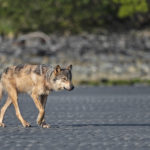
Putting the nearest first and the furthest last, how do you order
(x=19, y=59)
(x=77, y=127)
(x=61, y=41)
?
(x=77, y=127), (x=19, y=59), (x=61, y=41)

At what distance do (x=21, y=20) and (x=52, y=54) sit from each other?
5960mm

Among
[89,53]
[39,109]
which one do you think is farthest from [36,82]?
[89,53]

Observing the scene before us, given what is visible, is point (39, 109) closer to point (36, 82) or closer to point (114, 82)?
point (36, 82)

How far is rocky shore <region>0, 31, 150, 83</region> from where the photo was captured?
4081 cm

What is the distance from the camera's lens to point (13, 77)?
15.3 m

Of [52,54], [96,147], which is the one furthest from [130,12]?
[96,147]

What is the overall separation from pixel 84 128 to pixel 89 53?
30973 mm

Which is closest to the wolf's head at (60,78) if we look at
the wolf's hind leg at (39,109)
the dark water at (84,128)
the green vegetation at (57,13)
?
the wolf's hind leg at (39,109)

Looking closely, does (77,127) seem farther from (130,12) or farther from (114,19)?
(114,19)

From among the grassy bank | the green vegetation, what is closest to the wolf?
the grassy bank

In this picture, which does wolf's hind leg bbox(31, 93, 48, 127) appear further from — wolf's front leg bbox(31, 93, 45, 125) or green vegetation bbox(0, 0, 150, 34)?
green vegetation bbox(0, 0, 150, 34)

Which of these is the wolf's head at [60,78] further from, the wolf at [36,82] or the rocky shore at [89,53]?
the rocky shore at [89,53]

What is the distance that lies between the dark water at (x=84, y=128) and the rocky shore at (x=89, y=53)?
689 inches

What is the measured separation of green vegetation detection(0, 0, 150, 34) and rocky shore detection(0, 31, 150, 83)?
1.19m
